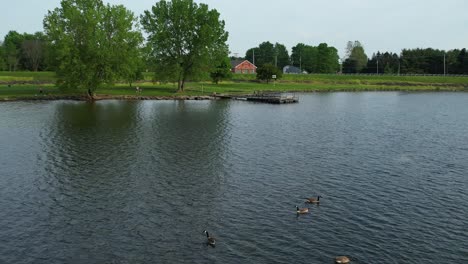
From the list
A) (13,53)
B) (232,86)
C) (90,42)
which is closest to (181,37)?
(90,42)

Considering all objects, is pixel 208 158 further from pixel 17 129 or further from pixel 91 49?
pixel 91 49

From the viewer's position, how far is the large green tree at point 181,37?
358 ft

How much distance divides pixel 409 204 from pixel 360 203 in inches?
139

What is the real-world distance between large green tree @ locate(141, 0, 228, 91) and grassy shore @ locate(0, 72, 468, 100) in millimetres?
6747

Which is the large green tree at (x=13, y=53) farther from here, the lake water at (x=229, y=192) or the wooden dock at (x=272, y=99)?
the lake water at (x=229, y=192)

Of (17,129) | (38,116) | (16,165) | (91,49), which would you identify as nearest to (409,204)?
(16,165)

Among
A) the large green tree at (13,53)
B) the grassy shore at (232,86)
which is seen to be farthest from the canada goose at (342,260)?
the large green tree at (13,53)

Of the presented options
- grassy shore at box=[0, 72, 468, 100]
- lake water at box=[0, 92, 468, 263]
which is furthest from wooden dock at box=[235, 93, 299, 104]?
lake water at box=[0, 92, 468, 263]

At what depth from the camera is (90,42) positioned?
9088cm

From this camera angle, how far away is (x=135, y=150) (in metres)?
48.3

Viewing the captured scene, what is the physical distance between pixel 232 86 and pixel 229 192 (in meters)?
108

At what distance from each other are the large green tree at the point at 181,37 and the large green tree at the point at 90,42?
13170 mm

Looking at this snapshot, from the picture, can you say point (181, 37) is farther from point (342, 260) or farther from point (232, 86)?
point (342, 260)

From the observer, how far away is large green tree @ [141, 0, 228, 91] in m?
109
